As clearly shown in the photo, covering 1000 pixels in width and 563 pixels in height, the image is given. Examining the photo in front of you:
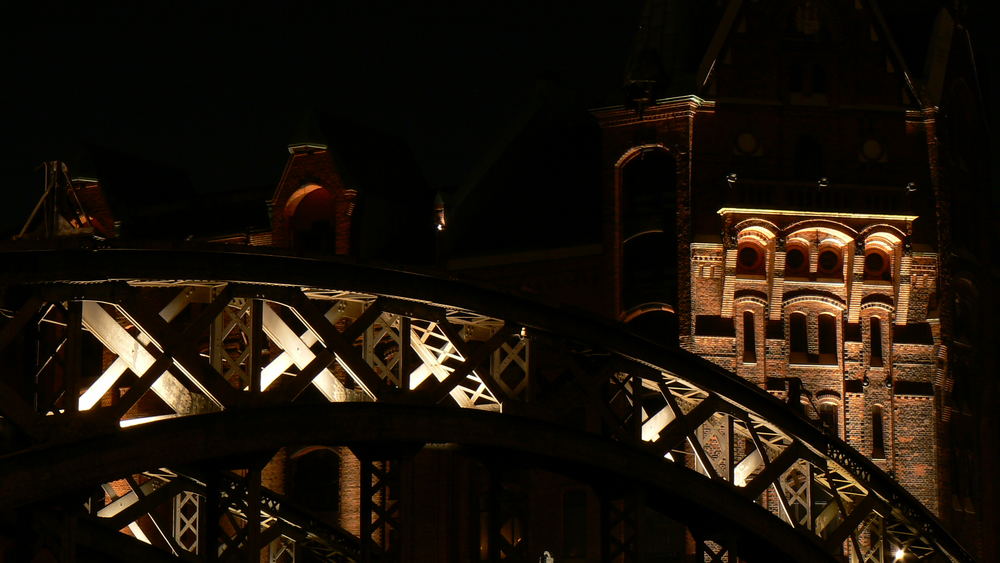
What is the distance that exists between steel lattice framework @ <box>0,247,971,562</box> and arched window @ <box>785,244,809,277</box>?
32.3 ft

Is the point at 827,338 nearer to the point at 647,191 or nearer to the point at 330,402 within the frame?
the point at 647,191

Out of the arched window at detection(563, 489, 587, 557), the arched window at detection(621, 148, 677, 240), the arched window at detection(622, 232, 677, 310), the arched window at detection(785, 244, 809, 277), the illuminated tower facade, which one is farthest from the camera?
the arched window at detection(563, 489, 587, 557)

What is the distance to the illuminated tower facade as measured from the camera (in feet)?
136

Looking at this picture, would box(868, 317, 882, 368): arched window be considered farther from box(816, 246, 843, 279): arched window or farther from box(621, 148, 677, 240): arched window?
box(621, 148, 677, 240): arched window

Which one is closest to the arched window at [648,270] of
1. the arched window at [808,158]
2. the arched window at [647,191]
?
the arched window at [647,191]

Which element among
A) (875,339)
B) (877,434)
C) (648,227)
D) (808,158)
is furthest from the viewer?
(648,227)

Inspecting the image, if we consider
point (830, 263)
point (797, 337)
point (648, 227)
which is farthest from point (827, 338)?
point (648, 227)

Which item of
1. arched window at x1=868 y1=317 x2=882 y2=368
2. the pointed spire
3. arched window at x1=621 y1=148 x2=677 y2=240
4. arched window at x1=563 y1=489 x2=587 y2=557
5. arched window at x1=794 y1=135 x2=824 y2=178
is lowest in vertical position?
arched window at x1=563 y1=489 x2=587 y2=557

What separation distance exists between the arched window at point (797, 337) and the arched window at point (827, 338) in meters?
0.33

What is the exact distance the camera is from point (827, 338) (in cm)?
4206

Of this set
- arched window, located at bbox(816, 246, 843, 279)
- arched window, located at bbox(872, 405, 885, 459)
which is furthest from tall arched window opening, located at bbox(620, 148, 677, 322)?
arched window, located at bbox(872, 405, 885, 459)

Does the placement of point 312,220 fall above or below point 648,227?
below

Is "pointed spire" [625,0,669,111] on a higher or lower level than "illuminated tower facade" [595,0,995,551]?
higher

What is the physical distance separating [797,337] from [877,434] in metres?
2.66
